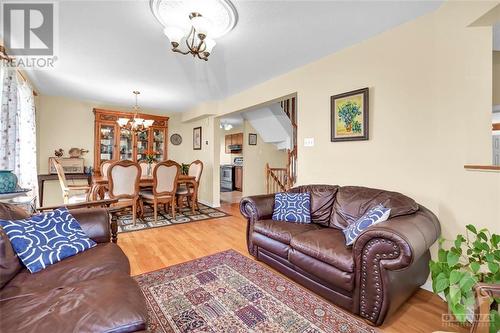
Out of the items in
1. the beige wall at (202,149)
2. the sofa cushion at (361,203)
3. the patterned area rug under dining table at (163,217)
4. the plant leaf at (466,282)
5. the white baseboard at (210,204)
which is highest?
the beige wall at (202,149)

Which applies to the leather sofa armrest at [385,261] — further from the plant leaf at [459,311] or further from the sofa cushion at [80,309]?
the sofa cushion at [80,309]

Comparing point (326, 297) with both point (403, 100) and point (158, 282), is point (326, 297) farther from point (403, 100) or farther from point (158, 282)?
point (403, 100)

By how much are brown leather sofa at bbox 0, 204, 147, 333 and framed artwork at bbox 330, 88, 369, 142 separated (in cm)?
247

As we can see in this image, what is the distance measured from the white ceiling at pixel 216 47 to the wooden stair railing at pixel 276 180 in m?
2.32

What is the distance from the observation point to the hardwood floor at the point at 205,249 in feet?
5.35

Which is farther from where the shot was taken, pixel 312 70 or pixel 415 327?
pixel 312 70

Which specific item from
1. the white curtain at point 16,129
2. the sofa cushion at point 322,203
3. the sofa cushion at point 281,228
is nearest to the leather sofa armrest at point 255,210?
the sofa cushion at point 281,228

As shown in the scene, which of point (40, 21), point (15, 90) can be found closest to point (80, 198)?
point (15, 90)

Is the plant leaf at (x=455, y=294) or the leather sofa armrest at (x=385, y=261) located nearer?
the plant leaf at (x=455, y=294)

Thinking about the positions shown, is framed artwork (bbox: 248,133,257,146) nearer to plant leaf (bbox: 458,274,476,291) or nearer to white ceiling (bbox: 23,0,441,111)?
white ceiling (bbox: 23,0,441,111)

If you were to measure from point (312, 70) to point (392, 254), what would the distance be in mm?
2457

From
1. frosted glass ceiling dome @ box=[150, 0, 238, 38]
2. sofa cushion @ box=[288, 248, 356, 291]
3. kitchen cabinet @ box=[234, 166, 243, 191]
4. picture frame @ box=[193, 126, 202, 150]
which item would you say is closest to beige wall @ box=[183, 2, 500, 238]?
sofa cushion @ box=[288, 248, 356, 291]

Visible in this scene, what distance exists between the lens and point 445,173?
1970 millimetres

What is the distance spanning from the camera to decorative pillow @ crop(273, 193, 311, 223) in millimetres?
2535
